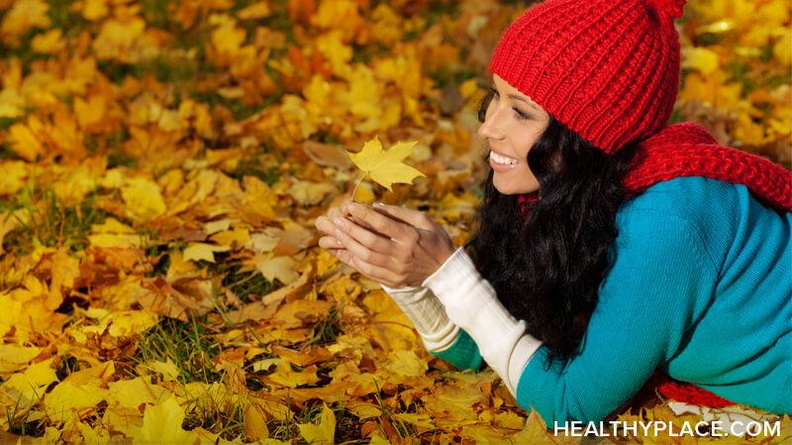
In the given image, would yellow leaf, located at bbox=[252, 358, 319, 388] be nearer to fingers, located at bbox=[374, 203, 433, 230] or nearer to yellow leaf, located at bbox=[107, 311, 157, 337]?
yellow leaf, located at bbox=[107, 311, 157, 337]

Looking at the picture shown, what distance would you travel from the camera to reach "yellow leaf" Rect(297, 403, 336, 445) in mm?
1990

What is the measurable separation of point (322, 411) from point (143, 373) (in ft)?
1.47

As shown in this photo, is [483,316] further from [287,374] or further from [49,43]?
[49,43]

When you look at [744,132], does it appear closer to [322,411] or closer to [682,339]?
[682,339]

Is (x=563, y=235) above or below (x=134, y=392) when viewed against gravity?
above

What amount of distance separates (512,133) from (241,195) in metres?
1.34

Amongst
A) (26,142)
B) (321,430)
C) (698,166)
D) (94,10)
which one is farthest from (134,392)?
(94,10)

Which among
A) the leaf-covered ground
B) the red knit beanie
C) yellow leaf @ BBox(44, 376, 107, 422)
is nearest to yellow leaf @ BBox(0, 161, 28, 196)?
the leaf-covered ground

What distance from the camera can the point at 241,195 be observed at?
10.1ft

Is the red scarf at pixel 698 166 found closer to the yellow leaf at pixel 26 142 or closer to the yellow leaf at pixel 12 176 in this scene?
the yellow leaf at pixel 12 176

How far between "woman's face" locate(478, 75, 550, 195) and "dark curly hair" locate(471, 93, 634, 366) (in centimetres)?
2

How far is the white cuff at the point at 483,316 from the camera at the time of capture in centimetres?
203

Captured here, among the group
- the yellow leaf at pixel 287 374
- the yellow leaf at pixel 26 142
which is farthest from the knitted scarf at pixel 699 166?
the yellow leaf at pixel 26 142

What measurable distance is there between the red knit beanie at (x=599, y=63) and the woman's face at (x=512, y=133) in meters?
0.03
